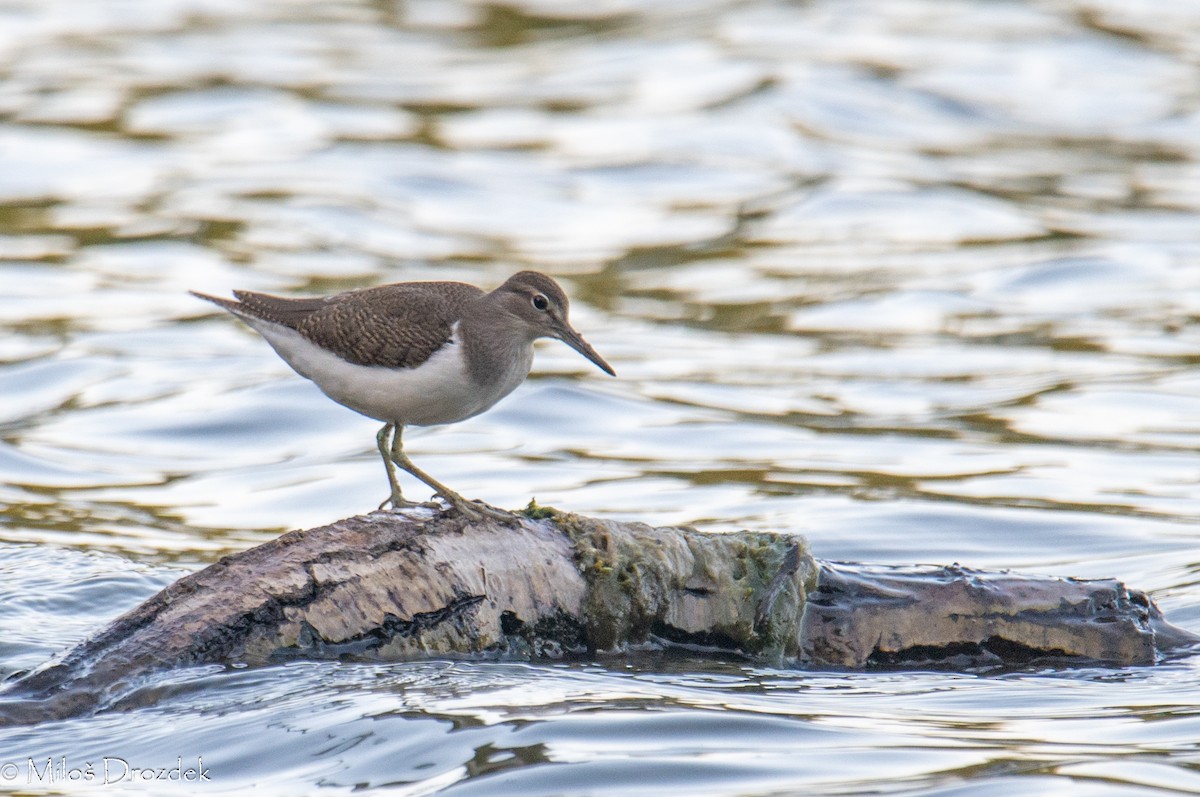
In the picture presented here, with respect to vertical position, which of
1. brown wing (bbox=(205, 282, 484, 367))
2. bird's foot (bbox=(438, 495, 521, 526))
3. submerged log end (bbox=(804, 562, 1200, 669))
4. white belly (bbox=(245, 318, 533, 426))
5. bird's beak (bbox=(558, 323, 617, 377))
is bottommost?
submerged log end (bbox=(804, 562, 1200, 669))

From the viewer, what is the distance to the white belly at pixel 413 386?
7090 mm

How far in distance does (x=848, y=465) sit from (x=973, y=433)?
1188mm

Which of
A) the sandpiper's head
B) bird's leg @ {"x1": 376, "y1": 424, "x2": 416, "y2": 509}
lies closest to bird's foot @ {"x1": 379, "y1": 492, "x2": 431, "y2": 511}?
bird's leg @ {"x1": 376, "y1": 424, "x2": 416, "y2": 509}

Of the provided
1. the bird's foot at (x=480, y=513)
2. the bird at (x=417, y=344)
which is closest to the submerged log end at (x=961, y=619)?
the bird's foot at (x=480, y=513)

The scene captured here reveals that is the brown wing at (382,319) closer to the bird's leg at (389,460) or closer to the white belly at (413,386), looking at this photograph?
the white belly at (413,386)

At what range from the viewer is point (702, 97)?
20438mm

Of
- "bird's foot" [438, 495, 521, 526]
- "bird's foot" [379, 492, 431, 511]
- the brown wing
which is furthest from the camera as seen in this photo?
the brown wing

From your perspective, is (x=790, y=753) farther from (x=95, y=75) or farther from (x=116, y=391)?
(x=95, y=75)

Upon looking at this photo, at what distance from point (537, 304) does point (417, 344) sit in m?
0.68

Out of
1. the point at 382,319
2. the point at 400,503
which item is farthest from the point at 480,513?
the point at 382,319

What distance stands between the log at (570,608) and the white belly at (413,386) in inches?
29.3

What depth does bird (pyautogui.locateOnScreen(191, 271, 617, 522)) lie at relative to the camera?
7.12m

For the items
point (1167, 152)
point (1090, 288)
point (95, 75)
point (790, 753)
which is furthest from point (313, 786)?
point (95, 75)

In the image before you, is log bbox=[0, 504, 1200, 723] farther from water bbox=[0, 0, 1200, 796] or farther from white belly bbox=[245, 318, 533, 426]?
white belly bbox=[245, 318, 533, 426]
